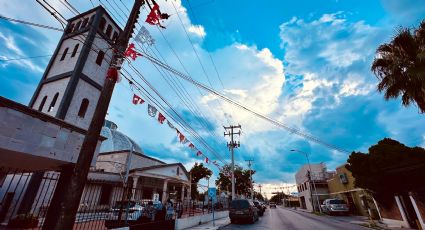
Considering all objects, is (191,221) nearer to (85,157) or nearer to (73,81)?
(85,157)

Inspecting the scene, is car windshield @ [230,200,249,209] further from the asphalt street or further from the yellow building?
the yellow building

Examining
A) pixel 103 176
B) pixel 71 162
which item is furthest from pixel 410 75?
pixel 103 176

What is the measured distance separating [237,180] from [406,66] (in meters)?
61.2

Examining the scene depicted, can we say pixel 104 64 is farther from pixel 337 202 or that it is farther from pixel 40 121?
pixel 337 202

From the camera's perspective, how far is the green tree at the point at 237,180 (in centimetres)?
6391

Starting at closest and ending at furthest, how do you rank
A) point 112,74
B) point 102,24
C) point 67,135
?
point 112,74
point 67,135
point 102,24

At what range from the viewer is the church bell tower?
17.9 metres

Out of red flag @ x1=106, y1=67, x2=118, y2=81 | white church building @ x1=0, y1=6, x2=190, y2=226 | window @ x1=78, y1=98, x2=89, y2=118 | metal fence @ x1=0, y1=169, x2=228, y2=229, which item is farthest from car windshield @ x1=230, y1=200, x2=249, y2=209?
red flag @ x1=106, y1=67, x2=118, y2=81

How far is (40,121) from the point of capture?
736 centimetres

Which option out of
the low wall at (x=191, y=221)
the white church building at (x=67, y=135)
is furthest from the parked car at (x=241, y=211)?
the white church building at (x=67, y=135)

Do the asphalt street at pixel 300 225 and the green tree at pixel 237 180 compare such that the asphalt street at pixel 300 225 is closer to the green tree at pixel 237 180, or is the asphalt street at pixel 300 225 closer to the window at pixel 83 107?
the window at pixel 83 107

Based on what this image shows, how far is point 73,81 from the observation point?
1827 cm

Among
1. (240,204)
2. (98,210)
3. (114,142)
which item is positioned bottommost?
(98,210)

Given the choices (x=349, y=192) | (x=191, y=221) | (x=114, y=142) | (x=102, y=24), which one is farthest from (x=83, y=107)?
(x=349, y=192)
